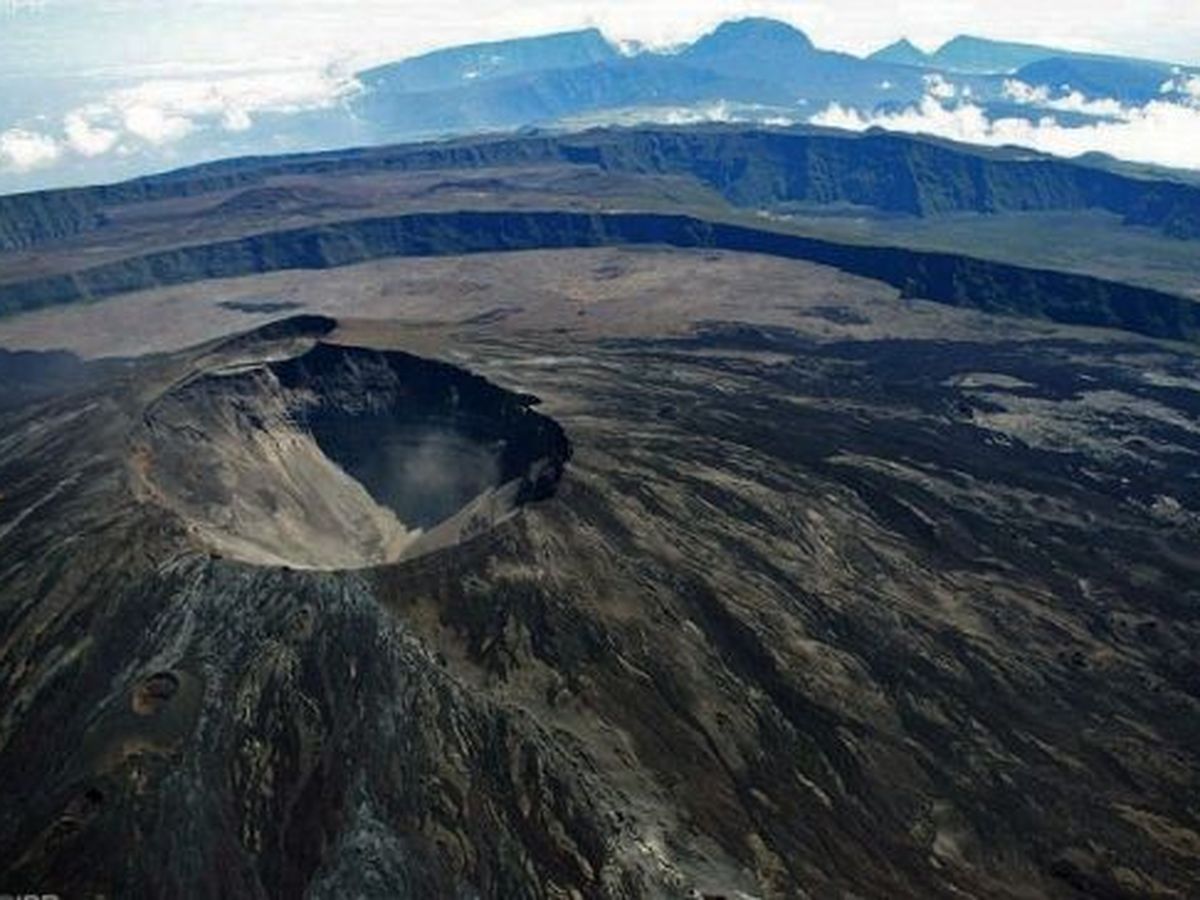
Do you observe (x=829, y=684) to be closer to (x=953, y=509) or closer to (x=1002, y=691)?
(x=1002, y=691)

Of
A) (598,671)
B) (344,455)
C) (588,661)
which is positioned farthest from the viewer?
(344,455)

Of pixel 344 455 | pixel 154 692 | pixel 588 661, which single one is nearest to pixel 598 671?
pixel 588 661

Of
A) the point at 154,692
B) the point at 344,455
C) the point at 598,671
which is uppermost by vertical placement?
the point at 154,692

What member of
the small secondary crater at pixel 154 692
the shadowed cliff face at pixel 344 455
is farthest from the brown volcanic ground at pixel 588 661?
the shadowed cliff face at pixel 344 455

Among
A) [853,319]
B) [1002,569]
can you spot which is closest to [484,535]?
[1002,569]

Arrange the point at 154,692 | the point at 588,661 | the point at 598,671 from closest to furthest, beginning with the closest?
1. the point at 154,692
2. the point at 598,671
3. the point at 588,661

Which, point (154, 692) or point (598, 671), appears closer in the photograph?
point (154, 692)

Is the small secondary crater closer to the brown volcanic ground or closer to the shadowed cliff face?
the brown volcanic ground

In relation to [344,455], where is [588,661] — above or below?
above

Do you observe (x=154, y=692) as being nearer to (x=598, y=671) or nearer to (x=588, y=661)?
(x=588, y=661)
